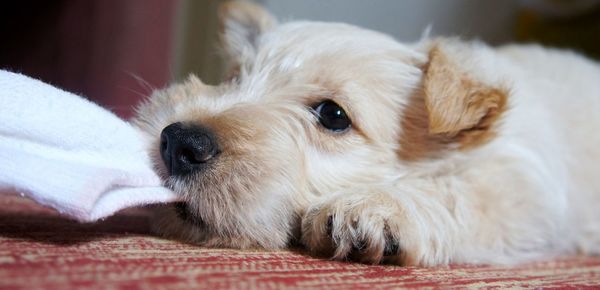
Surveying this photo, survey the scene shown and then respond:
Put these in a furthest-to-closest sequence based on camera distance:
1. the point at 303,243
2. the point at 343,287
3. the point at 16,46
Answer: the point at 16,46 → the point at 303,243 → the point at 343,287

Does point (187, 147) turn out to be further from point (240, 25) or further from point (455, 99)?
point (240, 25)

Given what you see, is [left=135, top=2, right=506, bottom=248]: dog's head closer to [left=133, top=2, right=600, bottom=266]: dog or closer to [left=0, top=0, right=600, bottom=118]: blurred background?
[left=133, top=2, right=600, bottom=266]: dog

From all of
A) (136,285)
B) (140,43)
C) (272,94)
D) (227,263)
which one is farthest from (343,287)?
(140,43)

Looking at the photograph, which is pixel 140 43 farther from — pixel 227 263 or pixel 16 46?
pixel 227 263

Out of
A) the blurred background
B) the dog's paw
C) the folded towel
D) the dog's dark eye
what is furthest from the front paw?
the blurred background

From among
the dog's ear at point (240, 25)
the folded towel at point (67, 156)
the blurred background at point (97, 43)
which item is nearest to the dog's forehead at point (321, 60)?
the dog's ear at point (240, 25)

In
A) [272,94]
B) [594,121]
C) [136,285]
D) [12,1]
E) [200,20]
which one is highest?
[200,20]

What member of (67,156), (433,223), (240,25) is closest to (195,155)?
(67,156)
